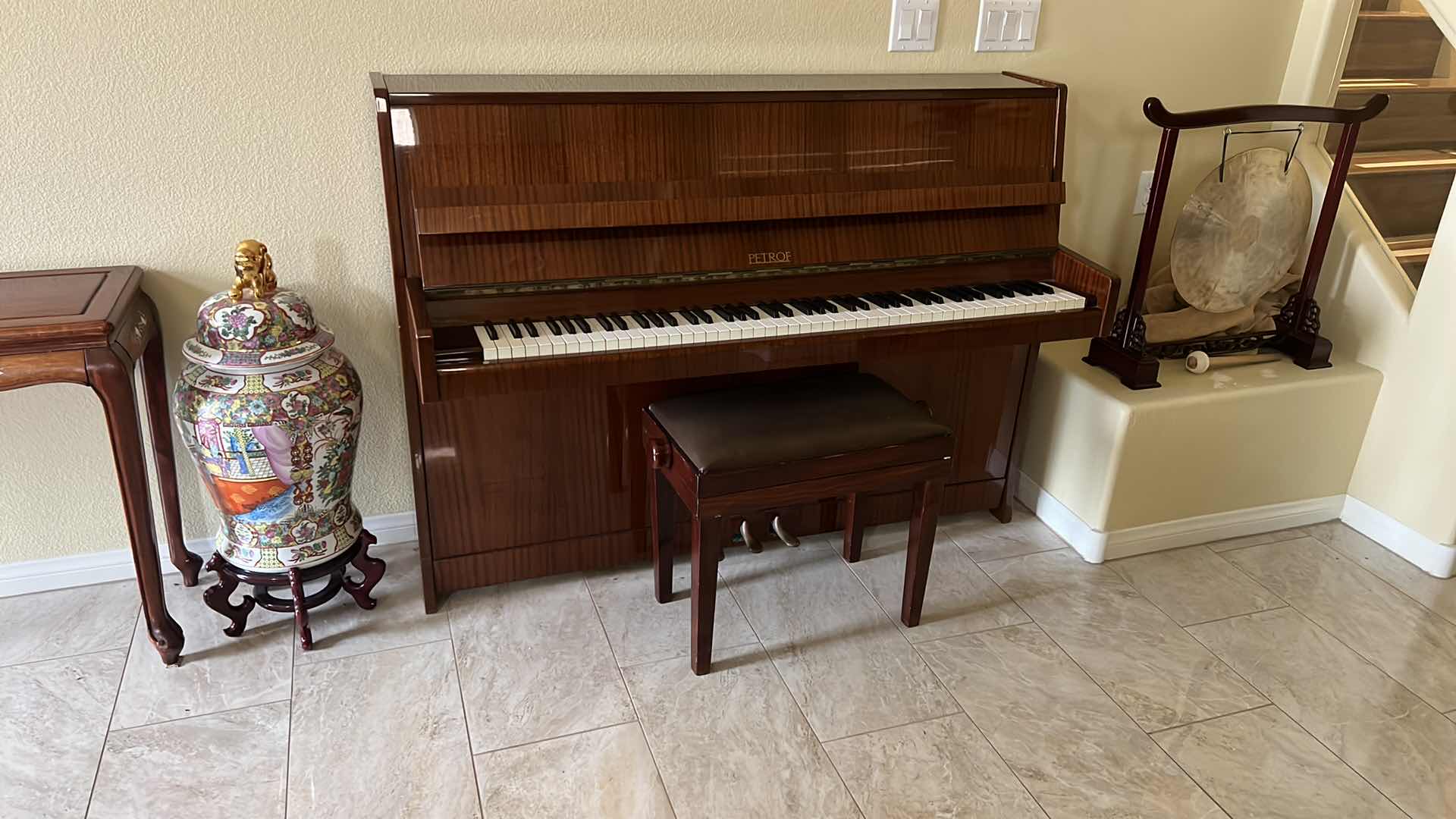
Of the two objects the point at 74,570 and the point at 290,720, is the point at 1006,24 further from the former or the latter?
the point at 74,570

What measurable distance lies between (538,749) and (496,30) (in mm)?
1350

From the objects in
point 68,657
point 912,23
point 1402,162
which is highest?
point 912,23

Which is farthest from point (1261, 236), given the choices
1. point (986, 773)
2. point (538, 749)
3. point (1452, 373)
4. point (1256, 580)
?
point (538, 749)

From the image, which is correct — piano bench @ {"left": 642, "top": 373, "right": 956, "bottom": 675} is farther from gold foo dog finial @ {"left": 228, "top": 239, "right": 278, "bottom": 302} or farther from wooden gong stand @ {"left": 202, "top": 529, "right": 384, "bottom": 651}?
gold foo dog finial @ {"left": 228, "top": 239, "right": 278, "bottom": 302}

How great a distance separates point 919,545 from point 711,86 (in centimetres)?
99

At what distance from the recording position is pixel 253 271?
1.84 meters

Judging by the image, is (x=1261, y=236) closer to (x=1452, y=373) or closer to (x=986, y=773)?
(x=1452, y=373)

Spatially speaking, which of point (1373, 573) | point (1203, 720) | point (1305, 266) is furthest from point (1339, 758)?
point (1305, 266)

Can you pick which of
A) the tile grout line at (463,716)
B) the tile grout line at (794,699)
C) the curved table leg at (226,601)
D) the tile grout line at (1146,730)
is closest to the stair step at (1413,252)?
the tile grout line at (1146,730)

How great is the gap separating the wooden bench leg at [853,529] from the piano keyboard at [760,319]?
1.60ft

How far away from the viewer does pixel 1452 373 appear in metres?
2.34

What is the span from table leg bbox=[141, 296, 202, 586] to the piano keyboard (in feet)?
2.35

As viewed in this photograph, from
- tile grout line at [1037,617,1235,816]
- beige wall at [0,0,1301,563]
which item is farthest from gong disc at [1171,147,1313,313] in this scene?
tile grout line at [1037,617,1235,816]

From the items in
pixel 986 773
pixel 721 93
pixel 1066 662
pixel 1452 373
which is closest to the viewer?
pixel 986 773
